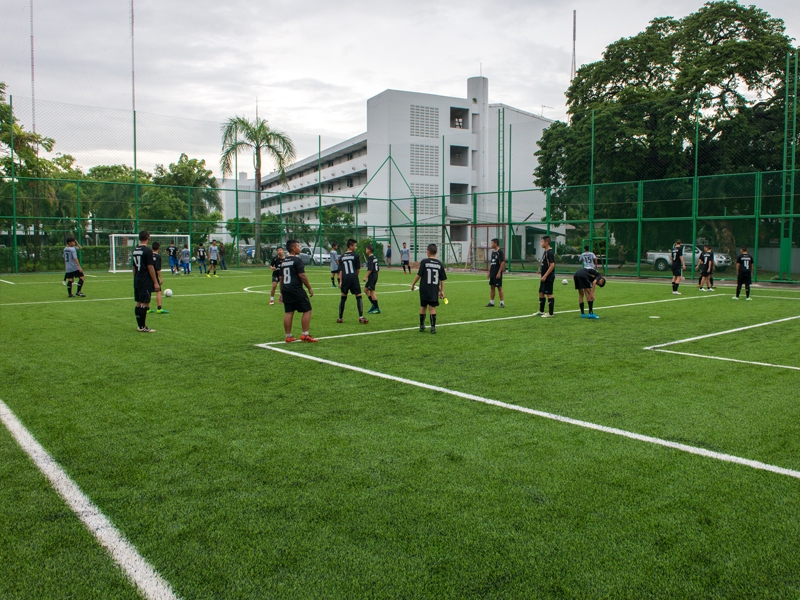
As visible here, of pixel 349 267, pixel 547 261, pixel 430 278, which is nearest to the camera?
pixel 430 278

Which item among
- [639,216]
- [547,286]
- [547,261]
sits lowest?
[547,286]

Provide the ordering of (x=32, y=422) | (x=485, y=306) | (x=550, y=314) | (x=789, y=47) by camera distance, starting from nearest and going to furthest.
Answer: (x=32, y=422)
(x=550, y=314)
(x=485, y=306)
(x=789, y=47)

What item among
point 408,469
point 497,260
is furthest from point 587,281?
point 408,469

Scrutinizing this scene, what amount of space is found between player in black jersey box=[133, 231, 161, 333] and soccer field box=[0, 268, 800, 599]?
132 centimetres

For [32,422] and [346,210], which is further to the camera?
[346,210]

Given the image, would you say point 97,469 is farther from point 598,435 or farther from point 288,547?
point 598,435

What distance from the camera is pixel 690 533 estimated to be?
3.66 metres

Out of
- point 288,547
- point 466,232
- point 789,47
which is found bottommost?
point 288,547

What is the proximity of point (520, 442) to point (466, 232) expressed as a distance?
49.7 metres

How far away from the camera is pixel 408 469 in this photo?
15.4ft

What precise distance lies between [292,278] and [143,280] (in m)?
3.34

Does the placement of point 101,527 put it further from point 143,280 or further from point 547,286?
point 547,286

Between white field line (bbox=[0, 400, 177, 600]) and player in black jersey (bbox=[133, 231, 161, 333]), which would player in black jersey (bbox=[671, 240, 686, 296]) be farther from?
white field line (bbox=[0, 400, 177, 600])

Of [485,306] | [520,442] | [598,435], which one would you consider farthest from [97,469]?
[485,306]
